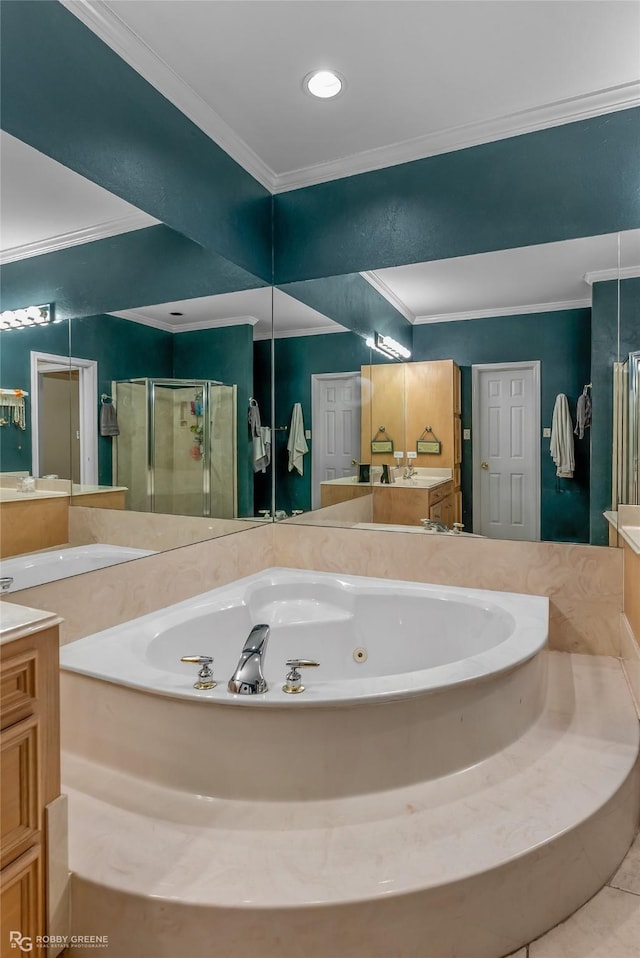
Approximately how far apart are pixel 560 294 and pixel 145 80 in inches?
75.5

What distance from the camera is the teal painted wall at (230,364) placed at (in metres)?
2.47

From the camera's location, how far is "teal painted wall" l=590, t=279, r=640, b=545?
2.25 metres

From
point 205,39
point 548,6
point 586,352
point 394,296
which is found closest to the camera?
point 548,6

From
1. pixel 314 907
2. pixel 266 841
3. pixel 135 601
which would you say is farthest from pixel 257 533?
pixel 314 907

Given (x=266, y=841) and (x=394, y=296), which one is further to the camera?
(x=394, y=296)

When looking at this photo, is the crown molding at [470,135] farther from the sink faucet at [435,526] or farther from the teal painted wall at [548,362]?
the sink faucet at [435,526]

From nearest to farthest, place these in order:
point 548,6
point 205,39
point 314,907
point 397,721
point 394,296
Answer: point 314,907, point 397,721, point 548,6, point 205,39, point 394,296

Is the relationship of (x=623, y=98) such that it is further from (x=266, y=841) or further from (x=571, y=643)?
(x=266, y=841)

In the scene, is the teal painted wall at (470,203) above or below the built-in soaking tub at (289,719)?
above

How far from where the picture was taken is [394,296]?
2732 mm

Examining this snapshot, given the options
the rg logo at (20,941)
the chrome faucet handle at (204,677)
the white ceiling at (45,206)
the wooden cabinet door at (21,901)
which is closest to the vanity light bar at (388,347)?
the white ceiling at (45,206)

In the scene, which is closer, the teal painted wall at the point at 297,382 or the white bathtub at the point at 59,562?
the white bathtub at the point at 59,562

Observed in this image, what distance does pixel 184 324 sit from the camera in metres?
2.46

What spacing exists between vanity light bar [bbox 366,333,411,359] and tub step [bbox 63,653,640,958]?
6.24 feet
